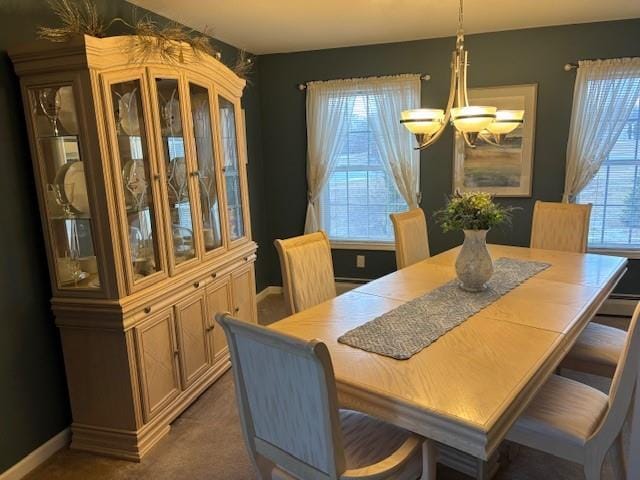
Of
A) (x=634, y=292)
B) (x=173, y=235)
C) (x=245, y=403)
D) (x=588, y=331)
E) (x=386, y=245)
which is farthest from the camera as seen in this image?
(x=386, y=245)

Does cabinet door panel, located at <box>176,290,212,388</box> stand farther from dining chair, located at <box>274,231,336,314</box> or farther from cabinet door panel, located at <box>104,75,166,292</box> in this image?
dining chair, located at <box>274,231,336,314</box>

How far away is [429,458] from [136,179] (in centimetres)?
188

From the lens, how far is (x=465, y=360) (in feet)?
5.16

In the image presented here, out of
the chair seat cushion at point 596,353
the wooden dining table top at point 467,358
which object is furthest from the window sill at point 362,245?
the chair seat cushion at point 596,353

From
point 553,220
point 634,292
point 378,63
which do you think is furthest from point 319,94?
point 634,292

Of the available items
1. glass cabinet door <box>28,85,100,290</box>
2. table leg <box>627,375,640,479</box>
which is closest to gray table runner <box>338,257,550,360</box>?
table leg <box>627,375,640,479</box>

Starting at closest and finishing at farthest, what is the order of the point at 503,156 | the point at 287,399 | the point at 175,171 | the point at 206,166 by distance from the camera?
the point at 287,399
the point at 175,171
the point at 206,166
the point at 503,156

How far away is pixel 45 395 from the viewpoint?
90.5 inches

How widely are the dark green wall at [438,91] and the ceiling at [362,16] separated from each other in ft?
0.45

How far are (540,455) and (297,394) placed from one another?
1563 mm

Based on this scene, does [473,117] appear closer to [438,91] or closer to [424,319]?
[424,319]

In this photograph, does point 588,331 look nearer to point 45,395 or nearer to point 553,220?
point 553,220

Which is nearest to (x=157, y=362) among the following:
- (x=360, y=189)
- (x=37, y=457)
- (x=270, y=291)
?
(x=37, y=457)

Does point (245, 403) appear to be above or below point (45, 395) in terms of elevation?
above
